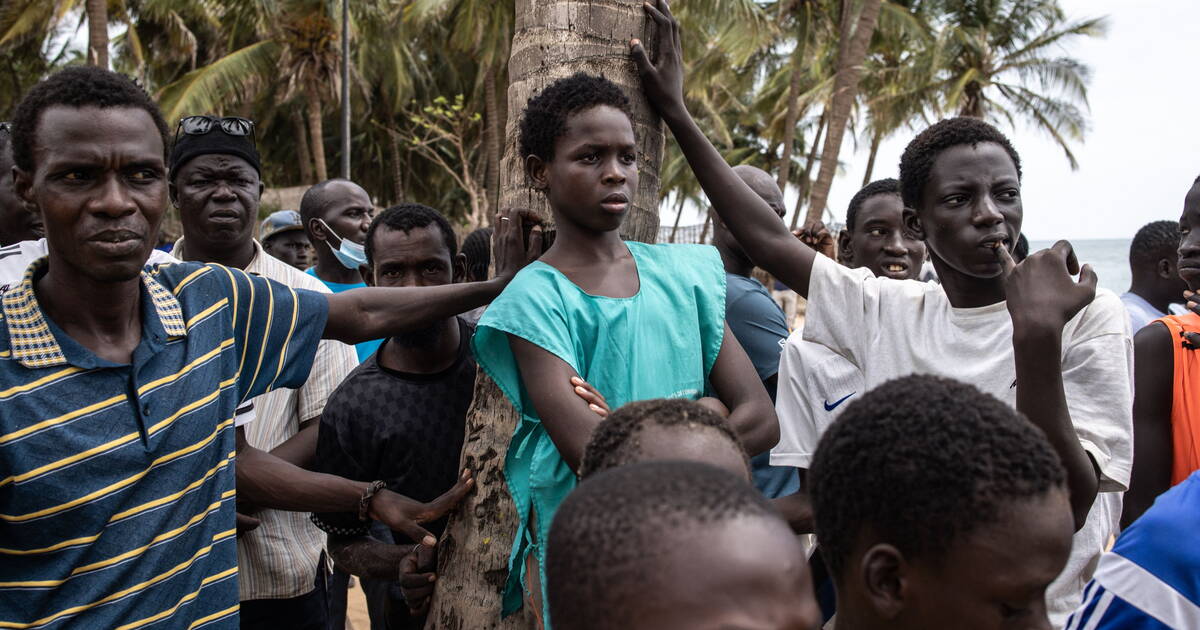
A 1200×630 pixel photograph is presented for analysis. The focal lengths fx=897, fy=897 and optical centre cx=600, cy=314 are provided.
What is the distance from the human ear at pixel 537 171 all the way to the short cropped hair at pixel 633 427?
2.92ft

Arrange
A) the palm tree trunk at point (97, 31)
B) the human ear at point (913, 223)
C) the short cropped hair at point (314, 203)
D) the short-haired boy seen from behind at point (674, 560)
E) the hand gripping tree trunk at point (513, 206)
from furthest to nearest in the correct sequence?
1. the palm tree trunk at point (97, 31)
2. the short cropped hair at point (314, 203)
3. the hand gripping tree trunk at point (513, 206)
4. the human ear at point (913, 223)
5. the short-haired boy seen from behind at point (674, 560)

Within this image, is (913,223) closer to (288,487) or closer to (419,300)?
(419,300)

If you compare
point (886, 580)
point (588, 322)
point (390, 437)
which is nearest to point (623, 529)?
point (886, 580)

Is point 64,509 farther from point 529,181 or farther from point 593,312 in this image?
point 529,181

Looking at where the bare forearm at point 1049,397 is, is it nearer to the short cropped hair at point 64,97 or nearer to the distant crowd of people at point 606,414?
the distant crowd of people at point 606,414

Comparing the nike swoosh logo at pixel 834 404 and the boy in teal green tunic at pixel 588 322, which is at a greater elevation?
the boy in teal green tunic at pixel 588 322

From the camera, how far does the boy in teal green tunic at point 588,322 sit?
230cm

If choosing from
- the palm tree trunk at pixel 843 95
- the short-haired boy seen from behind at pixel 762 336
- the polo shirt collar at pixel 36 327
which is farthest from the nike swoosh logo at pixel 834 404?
the palm tree trunk at pixel 843 95

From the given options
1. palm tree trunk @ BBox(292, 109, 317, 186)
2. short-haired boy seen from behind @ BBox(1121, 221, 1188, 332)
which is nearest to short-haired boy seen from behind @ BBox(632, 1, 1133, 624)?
short-haired boy seen from behind @ BBox(1121, 221, 1188, 332)

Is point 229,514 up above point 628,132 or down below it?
below

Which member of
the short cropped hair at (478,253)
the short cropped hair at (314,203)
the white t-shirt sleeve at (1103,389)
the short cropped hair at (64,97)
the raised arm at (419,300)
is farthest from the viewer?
the short cropped hair at (314,203)

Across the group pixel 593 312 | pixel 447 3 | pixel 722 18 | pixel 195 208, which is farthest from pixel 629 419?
pixel 447 3

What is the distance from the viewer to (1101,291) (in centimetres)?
233

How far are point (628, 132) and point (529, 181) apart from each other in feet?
1.58
